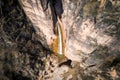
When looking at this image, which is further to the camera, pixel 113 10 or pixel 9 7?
pixel 9 7

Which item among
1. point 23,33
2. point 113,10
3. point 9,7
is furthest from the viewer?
point 23,33

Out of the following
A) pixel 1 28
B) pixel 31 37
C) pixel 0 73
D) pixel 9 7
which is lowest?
pixel 0 73

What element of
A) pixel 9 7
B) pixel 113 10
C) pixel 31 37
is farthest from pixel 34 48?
pixel 113 10

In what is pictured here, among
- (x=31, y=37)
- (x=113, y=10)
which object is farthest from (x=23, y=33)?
(x=113, y=10)

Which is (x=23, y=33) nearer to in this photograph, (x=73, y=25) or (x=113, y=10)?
(x=73, y=25)

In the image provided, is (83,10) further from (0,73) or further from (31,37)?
(0,73)

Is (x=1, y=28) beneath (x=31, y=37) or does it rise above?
above

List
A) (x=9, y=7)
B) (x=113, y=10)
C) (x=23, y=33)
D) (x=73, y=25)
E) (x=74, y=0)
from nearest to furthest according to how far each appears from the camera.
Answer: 1. (x=113, y=10)
2. (x=74, y=0)
3. (x=73, y=25)
4. (x=9, y=7)
5. (x=23, y=33)
